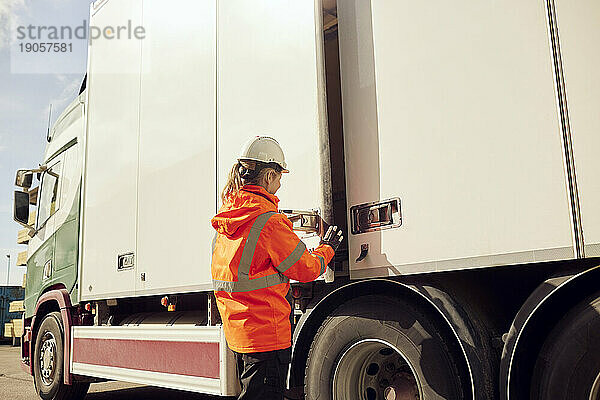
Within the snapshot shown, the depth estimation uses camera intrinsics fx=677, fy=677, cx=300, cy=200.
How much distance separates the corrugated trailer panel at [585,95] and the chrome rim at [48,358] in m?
5.69

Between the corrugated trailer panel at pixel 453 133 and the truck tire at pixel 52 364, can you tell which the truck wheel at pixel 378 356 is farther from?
the truck tire at pixel 52 364

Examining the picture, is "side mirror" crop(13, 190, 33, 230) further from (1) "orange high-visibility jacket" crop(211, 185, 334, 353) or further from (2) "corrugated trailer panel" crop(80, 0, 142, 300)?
(1) "orange high-visibility jacket" crop(211, 185, 334, 353)

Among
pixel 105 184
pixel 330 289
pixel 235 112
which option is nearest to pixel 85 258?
pixel 105 184

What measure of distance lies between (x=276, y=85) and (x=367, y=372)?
1731 millimetres

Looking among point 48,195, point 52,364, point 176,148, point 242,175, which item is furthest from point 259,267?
point 48,195

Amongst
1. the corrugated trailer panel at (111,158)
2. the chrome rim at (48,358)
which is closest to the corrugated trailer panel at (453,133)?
the corrugated trailer panel at (111,158)

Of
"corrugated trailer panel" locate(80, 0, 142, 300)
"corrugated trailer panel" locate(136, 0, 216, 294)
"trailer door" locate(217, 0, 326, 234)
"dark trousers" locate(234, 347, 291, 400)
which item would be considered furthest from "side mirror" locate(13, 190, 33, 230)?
"dark trousers" locate(234, 347, 291, 400)

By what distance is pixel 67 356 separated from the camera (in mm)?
6414

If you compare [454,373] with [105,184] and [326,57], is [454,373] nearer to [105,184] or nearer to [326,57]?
[326,57]

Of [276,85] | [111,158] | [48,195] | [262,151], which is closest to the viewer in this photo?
[262,151]

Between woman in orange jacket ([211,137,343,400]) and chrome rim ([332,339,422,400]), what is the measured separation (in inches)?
11.7

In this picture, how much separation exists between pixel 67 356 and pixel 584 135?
17.6ft

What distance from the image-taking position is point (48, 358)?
688cm

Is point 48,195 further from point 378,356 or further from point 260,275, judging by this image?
point 378,356
